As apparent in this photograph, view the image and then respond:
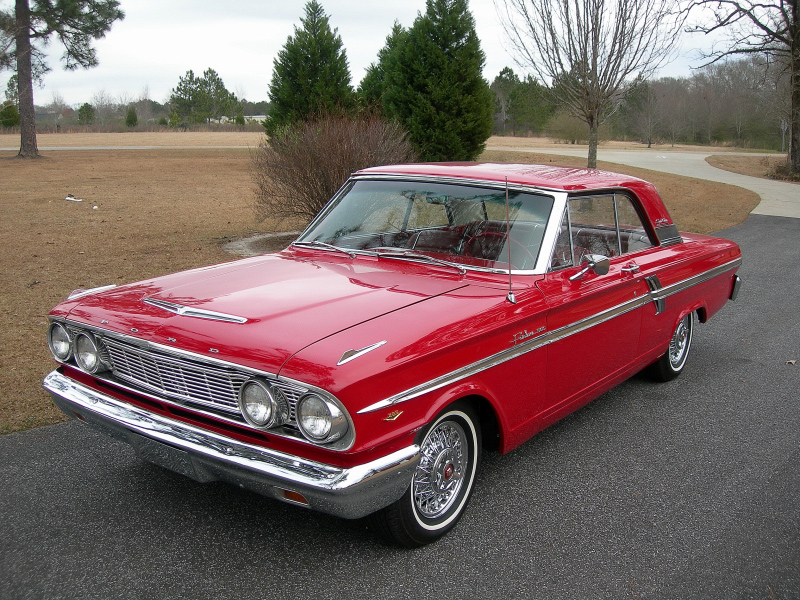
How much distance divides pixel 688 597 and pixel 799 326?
4902 mm

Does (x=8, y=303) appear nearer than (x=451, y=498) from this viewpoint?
No

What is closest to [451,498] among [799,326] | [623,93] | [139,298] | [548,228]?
[548,228]

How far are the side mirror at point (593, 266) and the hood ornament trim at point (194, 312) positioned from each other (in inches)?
71.5

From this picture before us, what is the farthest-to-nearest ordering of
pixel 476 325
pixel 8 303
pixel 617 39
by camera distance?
1. pixel 617 39
2. pixel 8 303
3. pixel 476 325

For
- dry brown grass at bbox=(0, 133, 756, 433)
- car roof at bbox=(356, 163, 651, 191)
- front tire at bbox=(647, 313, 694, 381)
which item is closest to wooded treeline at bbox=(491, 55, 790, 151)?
dry brown grass at bbox=(0, 133, 756, 433)

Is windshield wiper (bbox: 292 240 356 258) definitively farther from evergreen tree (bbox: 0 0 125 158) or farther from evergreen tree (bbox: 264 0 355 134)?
evergreen tree (bbox: 0 0 125 158)

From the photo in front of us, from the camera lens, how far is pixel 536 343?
3344 millimetres

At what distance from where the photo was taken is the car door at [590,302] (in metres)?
3.54

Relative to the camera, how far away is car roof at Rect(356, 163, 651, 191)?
3.85 m

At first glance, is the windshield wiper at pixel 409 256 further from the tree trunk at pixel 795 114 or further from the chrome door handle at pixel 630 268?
the tree trunk at pixel 795 114

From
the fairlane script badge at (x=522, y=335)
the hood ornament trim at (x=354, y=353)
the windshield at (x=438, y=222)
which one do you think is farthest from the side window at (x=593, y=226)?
the hood ornament trim at (x=354, y=353)

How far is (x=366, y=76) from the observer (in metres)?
26.8

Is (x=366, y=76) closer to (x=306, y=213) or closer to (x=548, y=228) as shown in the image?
(x=306, y=213)

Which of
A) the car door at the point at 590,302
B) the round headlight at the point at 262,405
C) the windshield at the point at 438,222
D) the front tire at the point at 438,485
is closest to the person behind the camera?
the round headlight at the point at 262,405
